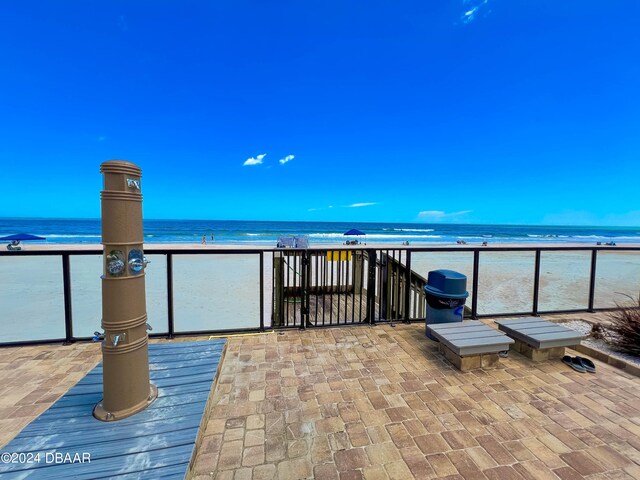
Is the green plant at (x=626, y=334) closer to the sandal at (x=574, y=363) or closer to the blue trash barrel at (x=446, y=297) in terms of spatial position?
the sandal at (x=574, y=363)

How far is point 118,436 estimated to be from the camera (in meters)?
1.51

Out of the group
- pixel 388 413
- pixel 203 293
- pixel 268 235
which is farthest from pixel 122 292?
pixel 268 235

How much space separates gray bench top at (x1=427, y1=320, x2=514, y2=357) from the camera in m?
2.51

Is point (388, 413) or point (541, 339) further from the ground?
point (541, 339)

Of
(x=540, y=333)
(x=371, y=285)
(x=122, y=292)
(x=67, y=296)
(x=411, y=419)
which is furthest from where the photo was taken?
(x=371, y=285)

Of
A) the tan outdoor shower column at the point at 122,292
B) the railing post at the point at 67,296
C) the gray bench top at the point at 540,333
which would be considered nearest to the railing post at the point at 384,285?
the gray bench top at the point at 540,333

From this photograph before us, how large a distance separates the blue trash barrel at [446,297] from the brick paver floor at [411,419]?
45 cm

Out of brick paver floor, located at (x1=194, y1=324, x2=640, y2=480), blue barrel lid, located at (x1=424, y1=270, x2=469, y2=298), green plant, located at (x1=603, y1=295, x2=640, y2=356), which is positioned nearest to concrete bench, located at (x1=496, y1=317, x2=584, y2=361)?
brick paver floor, located at (x1=194, y1=324, x2=640, y2=480)

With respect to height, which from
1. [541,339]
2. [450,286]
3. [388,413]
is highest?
[450,286]

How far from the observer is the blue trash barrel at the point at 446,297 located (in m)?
3.09

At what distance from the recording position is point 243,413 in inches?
78.3

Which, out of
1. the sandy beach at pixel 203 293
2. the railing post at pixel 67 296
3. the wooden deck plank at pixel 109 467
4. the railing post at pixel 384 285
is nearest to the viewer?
the wooden deck plank at pixel 109 467

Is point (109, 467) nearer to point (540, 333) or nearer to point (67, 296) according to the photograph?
point (67, 296)

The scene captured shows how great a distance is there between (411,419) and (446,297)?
1.50 m
